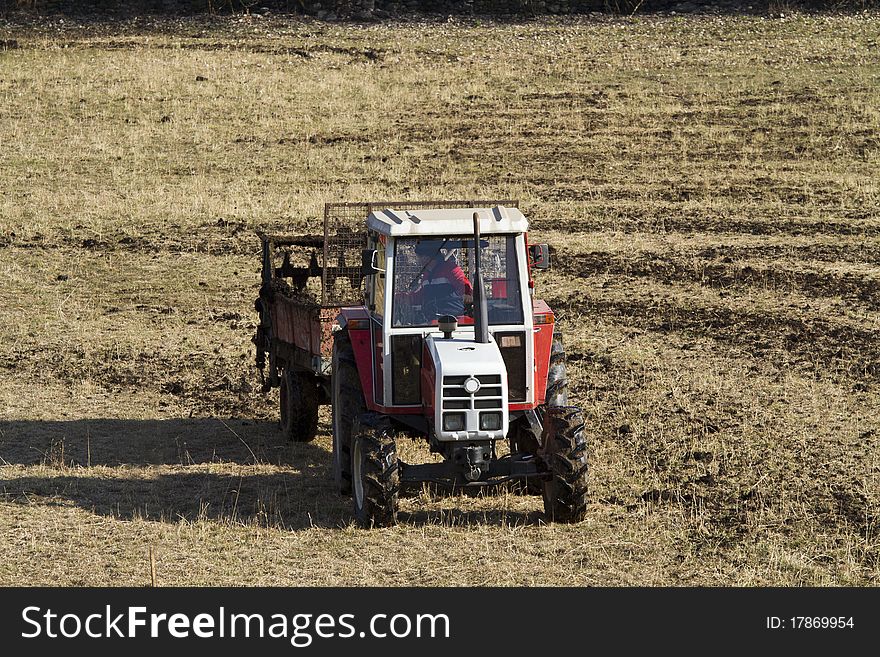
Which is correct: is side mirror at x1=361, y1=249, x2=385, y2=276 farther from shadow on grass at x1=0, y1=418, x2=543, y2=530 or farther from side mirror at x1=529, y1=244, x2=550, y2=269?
shadow on grass at x1=0, y1=418, x2=543, y2=530

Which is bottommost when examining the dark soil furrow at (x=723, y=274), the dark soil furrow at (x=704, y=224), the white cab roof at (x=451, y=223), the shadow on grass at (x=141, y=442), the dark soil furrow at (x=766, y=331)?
the shadow on grass at (x=141, y=442)

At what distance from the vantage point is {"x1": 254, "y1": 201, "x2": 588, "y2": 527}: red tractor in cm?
1003

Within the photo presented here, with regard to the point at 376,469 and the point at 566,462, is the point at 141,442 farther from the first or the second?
the point at 566,462

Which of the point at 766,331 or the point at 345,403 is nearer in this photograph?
the point at 345,403

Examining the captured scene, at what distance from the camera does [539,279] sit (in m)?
22.3

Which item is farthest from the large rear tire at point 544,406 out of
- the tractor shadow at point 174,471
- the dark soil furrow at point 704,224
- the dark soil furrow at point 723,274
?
the dark soil furrow at point 704,224

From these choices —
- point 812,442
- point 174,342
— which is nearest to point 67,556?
point 812,442

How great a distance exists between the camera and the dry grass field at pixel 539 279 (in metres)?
10.5

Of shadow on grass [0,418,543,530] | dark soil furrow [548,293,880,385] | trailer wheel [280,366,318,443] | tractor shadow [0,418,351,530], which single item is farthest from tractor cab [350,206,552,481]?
dark soil furrow [548,293,880,385]

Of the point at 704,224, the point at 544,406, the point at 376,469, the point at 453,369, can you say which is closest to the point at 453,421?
the point at 453,369

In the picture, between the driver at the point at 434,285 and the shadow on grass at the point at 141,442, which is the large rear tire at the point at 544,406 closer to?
the driver at the point at 434,285

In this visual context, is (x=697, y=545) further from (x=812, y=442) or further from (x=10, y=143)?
(x=10, y=143)

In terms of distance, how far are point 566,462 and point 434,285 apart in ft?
5.67

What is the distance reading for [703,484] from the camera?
11.9m
